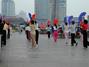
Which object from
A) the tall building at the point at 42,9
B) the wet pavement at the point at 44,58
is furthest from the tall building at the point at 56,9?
the wet pavement at the point at 44,58

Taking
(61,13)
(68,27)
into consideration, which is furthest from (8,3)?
(68,27)

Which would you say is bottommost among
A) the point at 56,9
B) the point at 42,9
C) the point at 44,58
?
the point at 44,58

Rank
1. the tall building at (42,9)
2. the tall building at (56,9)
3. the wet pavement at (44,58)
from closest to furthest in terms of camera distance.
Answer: the wet pavement at (44,58) → the tall building at (56,9) → the tall building at (42,9)

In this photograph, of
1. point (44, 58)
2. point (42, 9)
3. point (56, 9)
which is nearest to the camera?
point (44, 58)

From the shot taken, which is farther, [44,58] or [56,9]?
[56,9]

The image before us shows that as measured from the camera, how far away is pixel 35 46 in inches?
1058

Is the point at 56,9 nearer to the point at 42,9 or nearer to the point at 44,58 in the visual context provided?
the point at 42,9

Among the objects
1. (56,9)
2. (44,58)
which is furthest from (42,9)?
(44,58)

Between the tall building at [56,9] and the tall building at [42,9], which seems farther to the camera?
the tall building at [42,9]

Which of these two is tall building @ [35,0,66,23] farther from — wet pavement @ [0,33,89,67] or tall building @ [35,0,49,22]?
wet pavement @ [0,33,89,67]

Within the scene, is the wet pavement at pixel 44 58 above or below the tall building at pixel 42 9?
below

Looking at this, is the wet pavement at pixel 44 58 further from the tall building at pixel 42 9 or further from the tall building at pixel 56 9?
the tall building at pixel 42 9

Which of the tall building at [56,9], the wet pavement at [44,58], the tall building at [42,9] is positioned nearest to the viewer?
the wet pavement at [44,58]

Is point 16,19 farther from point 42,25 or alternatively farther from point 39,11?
point 42,25
